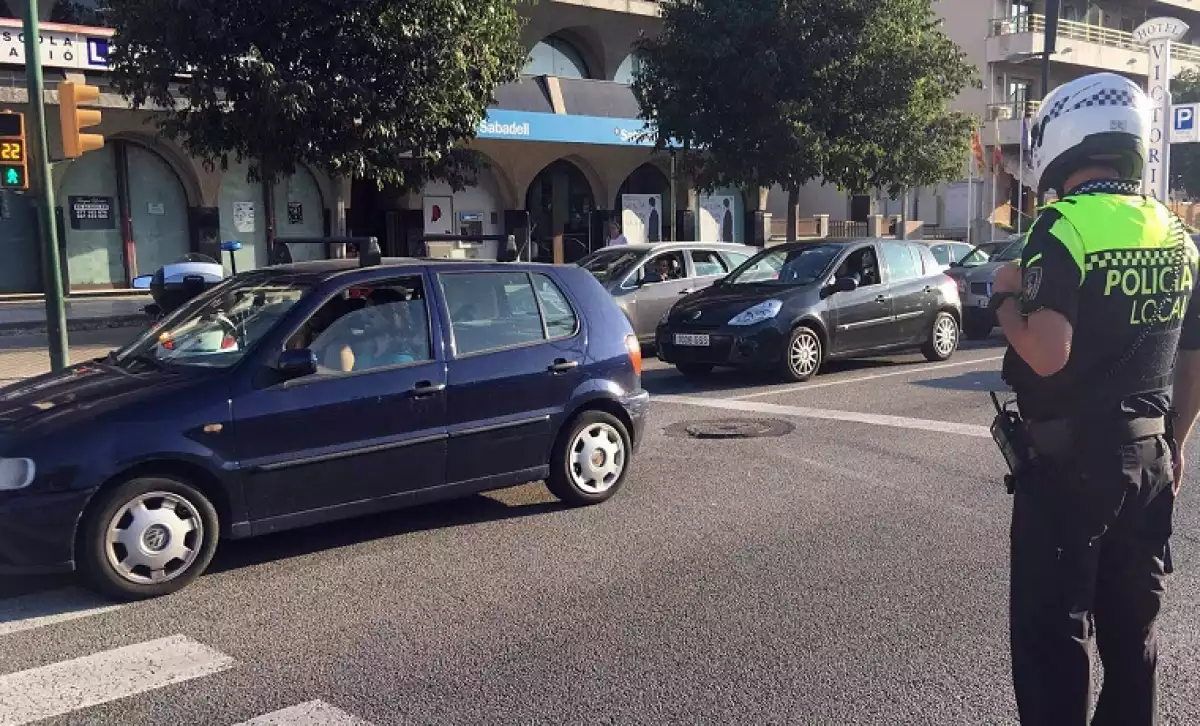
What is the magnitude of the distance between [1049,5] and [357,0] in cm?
1440

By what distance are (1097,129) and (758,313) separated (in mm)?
8299

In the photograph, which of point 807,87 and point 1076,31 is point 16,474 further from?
point 1076,31

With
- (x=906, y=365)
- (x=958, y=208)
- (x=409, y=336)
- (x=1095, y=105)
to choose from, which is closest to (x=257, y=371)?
(x=409, y=336)

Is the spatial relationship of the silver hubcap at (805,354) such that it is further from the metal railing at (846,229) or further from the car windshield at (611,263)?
the metal railing at (846,229)

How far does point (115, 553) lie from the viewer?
189 inches

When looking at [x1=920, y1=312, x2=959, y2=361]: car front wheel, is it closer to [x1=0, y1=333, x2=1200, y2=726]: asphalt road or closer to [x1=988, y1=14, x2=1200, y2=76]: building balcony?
[x1=0, y1=333, x2=1200, y2=726]: asphalt road

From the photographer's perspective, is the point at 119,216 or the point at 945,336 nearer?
the point at 945,336

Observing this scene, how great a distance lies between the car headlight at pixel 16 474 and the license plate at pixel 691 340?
7.43 metres

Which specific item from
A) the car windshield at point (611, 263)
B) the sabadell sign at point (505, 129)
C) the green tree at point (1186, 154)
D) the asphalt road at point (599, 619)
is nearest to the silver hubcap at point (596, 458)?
the asphalt road at point (599, 619)

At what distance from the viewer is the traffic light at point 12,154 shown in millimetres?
10164

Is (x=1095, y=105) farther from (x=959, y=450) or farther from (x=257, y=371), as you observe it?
(x=959, y=450)

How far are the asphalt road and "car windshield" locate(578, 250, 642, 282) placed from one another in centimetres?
641

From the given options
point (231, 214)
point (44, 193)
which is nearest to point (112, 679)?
point (44, 193)

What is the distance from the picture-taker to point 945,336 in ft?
42.3
